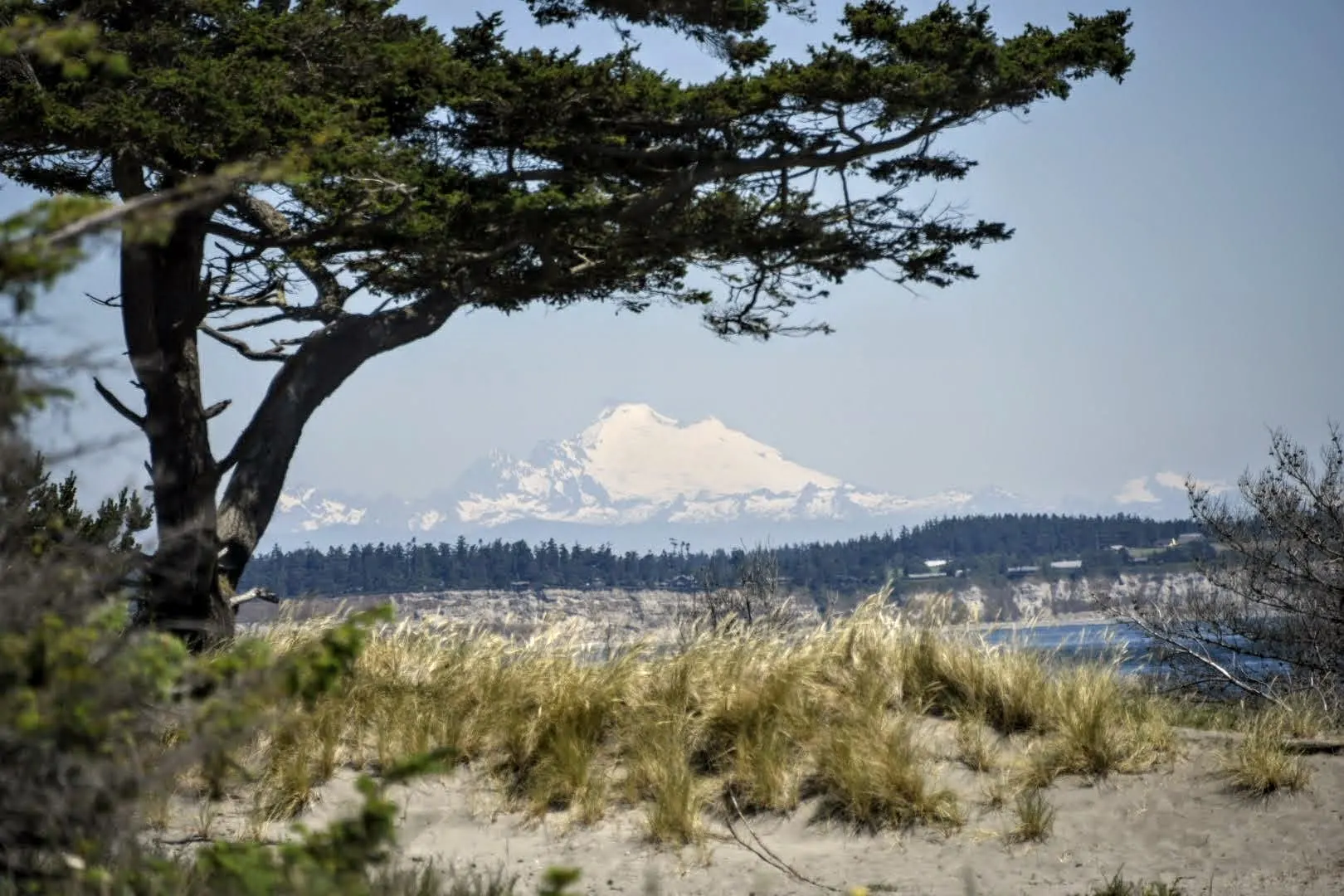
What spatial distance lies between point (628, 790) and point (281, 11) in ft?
19.8

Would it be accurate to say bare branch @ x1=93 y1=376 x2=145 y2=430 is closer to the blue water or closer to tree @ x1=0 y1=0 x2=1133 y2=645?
tree @ x1=0 y1=0 x2=1133 y2=645

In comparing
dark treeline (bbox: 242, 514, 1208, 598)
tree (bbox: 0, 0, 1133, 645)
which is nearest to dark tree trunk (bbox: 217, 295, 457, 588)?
tree (bbox: 0, 0, 1133, 645)

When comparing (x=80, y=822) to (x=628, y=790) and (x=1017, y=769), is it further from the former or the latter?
(x=1017, y=769)

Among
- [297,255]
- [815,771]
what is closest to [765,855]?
[815,771]

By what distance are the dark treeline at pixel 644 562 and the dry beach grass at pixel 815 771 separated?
5813 centimetres

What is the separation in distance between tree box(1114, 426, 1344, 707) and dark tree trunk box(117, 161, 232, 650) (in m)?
10.4

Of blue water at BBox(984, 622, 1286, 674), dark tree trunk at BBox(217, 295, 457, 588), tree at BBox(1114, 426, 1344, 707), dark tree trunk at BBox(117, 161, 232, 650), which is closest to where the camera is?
blue water at BBox(984, 622, 1286, 674)

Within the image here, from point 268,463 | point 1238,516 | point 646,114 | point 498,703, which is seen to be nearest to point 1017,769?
point 498,703

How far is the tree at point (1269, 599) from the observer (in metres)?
15.3

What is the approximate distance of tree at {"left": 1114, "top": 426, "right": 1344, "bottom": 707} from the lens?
601 inches

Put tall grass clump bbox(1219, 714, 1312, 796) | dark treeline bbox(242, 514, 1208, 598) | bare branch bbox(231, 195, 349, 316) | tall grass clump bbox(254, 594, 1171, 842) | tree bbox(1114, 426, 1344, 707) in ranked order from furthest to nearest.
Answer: dark treeline bbox(242, 514, 1208, 598), tree bbox(1114, 426, 1344, 707), bare branch bbox(231, 195, 349, 316), tall grass clump bbox(254, 594, 1171, 842), tall grass clump bbox(1219, 714, 1312, 796)

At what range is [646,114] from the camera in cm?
966

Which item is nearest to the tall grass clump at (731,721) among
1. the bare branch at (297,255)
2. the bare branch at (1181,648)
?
the bare branch at (297,255)

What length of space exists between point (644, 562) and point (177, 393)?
88465 millimetres
